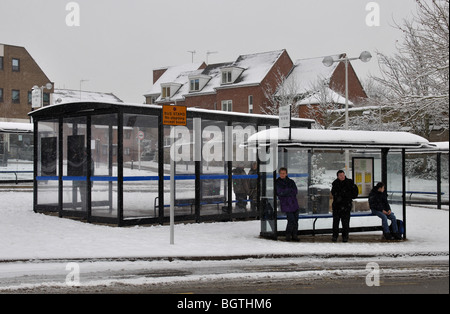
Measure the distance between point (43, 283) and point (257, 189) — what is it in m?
9.39

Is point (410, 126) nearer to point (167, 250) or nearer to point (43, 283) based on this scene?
point (167, 250)

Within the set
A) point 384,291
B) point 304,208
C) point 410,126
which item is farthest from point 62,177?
point 384,291

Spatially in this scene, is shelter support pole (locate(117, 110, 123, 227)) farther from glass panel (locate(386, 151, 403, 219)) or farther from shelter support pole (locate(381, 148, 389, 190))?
glass panel (locate(386, 151, 403, 219))

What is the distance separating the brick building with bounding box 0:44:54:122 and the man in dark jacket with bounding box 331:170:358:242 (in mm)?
50437

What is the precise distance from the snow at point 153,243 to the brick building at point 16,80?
45.5m

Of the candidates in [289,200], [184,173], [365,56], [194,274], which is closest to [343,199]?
[289,200]

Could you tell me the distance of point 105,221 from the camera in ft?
48.4

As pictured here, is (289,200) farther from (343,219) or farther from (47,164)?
(47,164)

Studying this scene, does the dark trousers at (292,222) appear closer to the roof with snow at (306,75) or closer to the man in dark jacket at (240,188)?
the man in dark jacket at (240,188)

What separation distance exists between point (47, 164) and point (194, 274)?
29.9 ft

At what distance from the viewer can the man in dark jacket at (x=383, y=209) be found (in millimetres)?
13219

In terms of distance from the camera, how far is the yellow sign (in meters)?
12.0

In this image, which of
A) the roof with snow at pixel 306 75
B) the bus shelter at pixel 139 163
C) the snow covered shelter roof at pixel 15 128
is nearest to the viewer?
the bus shelter at pixel 139 163

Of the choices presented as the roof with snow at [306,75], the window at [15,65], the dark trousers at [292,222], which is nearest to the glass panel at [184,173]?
the dark trousers at [292,222]
